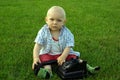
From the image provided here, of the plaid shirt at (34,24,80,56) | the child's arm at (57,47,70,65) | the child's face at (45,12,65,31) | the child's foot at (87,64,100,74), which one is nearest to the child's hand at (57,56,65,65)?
the child's arm at (57,47,70,65)

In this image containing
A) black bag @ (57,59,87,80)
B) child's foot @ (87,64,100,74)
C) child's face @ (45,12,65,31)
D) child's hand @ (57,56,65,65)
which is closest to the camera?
black bag @ (57,59,87,80)

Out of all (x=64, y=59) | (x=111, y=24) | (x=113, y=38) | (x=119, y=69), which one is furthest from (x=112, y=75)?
(x=111, y=24)

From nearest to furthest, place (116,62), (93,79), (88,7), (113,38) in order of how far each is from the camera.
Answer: (93,79)
(116,62)
(113,38)
(88,7)

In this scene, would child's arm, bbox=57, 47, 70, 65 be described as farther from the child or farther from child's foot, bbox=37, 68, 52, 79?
child's foot, bbox=37, 68, 52, 79

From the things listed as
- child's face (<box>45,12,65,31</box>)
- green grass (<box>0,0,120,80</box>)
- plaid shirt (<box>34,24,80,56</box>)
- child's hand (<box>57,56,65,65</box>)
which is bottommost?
green grass (<box>0,0,120,80</box>)

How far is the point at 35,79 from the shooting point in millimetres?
4820

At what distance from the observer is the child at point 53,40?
17.2 ft

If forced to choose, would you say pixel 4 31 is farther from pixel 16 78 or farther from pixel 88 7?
pixel 88 7

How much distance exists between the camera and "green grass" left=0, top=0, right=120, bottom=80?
17.2ft

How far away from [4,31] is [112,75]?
3.34 meters

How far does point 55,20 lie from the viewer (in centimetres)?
523

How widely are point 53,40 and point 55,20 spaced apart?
1.09ft

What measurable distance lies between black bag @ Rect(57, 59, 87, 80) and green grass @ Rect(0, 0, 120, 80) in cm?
15

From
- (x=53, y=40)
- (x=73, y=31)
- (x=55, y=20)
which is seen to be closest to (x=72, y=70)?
(x=53, y=40)
